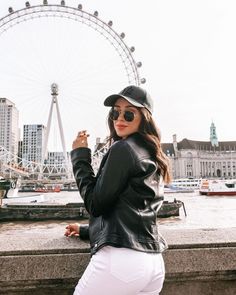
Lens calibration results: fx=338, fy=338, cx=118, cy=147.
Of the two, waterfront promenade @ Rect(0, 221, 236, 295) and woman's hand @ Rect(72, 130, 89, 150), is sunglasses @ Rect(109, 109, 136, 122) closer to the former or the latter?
woman's hand @ Rect(72, 130, 89, 150)

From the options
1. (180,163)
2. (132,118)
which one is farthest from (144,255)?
(180,163)

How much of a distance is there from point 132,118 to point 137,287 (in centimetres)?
107

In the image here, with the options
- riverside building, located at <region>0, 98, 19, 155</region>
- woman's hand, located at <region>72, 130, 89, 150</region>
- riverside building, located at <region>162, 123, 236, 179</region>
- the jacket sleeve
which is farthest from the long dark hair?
riverside building, located at <region>162, 123, 236, 179</region>

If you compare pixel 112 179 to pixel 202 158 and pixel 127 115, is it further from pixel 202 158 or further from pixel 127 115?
pixel 202 158

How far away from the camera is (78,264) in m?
2.59

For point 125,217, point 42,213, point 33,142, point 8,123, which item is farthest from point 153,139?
point 33,142

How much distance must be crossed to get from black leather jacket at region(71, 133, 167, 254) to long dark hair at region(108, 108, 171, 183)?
13cm

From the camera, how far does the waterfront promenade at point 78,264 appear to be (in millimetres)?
2543

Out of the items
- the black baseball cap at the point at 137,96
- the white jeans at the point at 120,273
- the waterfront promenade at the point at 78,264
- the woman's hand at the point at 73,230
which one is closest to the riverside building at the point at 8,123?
the woman's hand at the point at 73,230

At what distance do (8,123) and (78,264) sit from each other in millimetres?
127316

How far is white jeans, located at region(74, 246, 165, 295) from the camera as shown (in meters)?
1.82

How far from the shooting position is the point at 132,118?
2.30 meters

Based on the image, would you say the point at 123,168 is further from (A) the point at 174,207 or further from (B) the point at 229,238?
(A) the point at 174,207

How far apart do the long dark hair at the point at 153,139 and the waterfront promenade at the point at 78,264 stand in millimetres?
827
